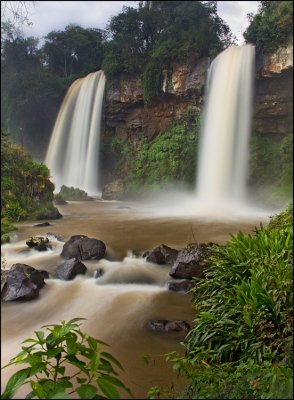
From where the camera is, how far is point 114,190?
2.92 metres

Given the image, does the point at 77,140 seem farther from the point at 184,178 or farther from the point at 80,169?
the point at 184,178

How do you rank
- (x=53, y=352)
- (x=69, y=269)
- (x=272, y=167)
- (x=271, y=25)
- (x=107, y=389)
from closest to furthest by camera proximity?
(x=107, y=389) → (x=53, y=352) → (x=271, y=25) → (x=272, y=167) → (x=69, y=269)

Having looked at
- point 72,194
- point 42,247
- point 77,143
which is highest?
point 77,143

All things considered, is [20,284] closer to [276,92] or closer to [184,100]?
[184,100]

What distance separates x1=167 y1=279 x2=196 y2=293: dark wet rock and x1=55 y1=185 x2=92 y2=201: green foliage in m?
1.00

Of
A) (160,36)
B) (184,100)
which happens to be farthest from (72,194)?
(160,36)

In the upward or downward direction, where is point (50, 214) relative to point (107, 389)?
upward

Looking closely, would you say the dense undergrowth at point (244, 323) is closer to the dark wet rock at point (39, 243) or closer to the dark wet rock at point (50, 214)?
→ the dark wet rock at point (39, 243)

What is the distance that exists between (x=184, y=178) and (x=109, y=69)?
96 cm

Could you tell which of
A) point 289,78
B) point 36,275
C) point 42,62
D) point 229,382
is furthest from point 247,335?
point 42,62

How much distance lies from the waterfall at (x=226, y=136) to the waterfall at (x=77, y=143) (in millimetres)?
826

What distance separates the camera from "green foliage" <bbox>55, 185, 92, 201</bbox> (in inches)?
112

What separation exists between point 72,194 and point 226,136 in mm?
1225

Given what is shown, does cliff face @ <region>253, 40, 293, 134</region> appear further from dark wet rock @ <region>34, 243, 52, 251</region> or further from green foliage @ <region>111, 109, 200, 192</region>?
dark wet rock @ <region>34, 243, 52, 251</region>
